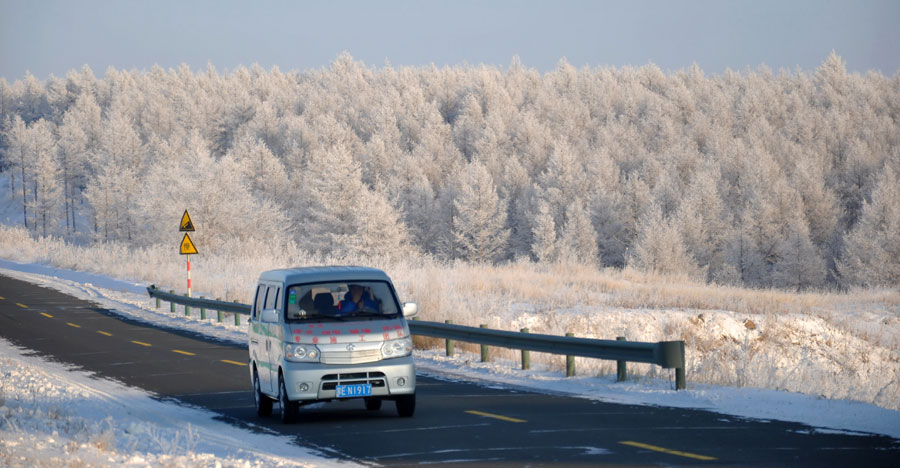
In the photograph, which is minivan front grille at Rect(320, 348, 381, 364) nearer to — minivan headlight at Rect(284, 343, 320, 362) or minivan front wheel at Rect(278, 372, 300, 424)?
minivan headlight at Rect(284, 343, 320, 362)

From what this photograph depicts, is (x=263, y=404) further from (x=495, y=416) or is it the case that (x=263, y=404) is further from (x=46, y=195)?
(x=46, y=195)

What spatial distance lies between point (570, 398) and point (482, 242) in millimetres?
78901

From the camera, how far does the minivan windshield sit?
12242mm

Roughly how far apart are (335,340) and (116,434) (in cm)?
263

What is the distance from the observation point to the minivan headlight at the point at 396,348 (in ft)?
39.1

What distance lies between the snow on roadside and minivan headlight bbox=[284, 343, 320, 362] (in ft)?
3.13

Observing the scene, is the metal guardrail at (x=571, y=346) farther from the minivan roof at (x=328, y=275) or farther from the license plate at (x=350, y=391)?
the license plate at (x=350, y=391)

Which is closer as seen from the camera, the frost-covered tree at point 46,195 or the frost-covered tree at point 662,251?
the frost-covered tree at point 662,251

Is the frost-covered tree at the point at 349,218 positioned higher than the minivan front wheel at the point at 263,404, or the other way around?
the frost-covered tree at the point at 349,218

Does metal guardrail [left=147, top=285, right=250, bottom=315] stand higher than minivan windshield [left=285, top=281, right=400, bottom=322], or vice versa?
minivan windshield [left=285, top=281, right=400, bottom=322]

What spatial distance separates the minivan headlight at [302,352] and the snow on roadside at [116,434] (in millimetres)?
954

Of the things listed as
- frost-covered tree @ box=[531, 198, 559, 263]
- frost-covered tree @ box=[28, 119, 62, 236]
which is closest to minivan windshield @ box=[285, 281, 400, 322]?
frost-covered tree @ box=[531, 198, 559, 263]

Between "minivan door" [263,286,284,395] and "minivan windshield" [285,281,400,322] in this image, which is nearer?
"minivan door" [263,286,284,395]

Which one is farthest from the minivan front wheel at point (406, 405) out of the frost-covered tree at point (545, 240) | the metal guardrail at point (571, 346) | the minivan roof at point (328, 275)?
the frost-covered tree at point (545, 240)
